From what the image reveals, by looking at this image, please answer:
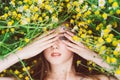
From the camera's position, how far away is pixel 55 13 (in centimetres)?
214

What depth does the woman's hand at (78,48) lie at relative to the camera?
7.14 ft

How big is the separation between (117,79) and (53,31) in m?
0.42

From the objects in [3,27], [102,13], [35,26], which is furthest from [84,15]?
[3,27]

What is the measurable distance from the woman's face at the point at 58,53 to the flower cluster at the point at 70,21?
101 millimetres

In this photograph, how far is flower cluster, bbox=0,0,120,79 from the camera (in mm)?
2047

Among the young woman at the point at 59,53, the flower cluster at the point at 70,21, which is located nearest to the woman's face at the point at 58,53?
the young woman at the point at 59,53

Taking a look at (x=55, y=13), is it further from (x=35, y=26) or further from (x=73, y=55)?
(x=73, y=55)

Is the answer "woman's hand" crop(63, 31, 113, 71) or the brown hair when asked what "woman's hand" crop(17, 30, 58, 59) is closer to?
"woman's hand" crop(63, 31, 113, 71)

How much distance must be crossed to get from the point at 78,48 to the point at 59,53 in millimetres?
96

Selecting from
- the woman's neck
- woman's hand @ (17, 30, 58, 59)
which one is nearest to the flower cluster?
woman's hand @ (17, 30, 58, 59)

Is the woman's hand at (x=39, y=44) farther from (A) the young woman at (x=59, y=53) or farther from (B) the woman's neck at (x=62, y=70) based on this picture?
(B) the woman's neck at (x=62, y=70)

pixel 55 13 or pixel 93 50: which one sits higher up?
pixel 55 13

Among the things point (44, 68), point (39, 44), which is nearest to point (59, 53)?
point (39, 44)

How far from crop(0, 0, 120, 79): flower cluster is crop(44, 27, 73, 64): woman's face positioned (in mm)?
101
